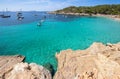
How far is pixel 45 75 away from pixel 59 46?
20391mm

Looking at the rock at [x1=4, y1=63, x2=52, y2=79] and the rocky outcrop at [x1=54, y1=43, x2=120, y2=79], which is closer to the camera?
the rocky outcrop at [x1=54, y1=43, x2=120, y2=79]

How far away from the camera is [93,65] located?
647 inches

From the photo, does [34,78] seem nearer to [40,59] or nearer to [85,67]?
[85,67]

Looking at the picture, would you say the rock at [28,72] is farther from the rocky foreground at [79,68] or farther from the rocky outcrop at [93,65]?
the rocky outcrop at [93,65]

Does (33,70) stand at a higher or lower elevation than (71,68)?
higher

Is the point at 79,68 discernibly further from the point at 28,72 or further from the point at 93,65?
the point at 28,72

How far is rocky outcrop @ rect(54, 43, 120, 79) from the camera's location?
946 cm

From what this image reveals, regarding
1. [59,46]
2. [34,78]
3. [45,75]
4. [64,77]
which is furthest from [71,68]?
[59,46]

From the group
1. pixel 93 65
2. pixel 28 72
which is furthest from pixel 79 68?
pixel 28 72

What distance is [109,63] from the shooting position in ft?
32.4

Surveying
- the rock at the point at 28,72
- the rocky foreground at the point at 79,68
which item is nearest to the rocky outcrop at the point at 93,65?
the rocky foreground at the point at 79,68

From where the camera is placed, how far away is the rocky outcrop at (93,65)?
31.0 ft

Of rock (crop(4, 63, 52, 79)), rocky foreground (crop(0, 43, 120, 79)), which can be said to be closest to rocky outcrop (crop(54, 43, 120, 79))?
rocky foreground (crop(0, 43, 120, 79))

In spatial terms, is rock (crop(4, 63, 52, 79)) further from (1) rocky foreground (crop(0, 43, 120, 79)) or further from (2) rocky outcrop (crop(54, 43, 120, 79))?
(2) rocky outcrop (crop(54, 43, 120, 79))
